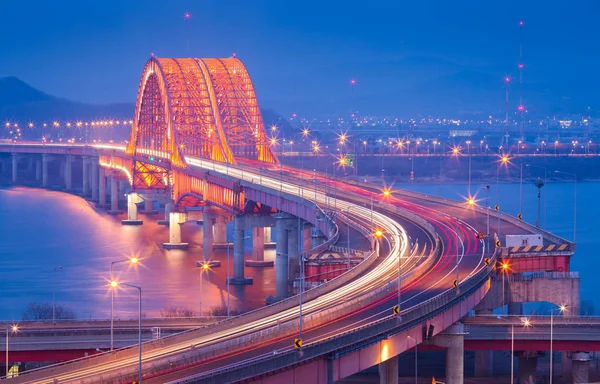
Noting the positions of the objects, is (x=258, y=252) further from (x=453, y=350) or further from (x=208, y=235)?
(x=453, y=350)

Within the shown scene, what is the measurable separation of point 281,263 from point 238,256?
1026cm

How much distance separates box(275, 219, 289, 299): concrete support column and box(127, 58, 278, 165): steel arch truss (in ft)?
158

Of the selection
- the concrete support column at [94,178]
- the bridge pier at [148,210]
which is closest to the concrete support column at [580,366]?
the bridge pier at [148,210]

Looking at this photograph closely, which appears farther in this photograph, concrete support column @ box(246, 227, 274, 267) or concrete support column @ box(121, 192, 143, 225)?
concrete support column @ box(121, 192, 143, 225)

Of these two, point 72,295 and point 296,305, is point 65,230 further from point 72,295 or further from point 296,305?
point 296,305

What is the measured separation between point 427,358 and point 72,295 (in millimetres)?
33547

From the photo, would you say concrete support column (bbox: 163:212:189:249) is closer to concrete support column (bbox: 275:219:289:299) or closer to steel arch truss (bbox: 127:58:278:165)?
steel arch truss (bbox: 127:58:278:165)

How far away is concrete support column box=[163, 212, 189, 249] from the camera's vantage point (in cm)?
11562

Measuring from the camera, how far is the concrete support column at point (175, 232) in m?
116

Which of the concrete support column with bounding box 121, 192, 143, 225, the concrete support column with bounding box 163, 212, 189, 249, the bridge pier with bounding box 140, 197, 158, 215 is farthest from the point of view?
the bridge pier with bounding box 140, 197, 158, 215

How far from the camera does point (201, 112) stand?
14125cm

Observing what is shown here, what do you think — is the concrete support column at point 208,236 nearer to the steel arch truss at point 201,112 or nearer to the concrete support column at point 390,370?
the steel arch truss at point 201,112

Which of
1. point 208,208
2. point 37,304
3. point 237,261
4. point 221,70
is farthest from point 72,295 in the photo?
point 221,70

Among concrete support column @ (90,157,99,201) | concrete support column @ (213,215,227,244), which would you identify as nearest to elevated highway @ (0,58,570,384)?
concrete support column @ (213,215,227,244)
